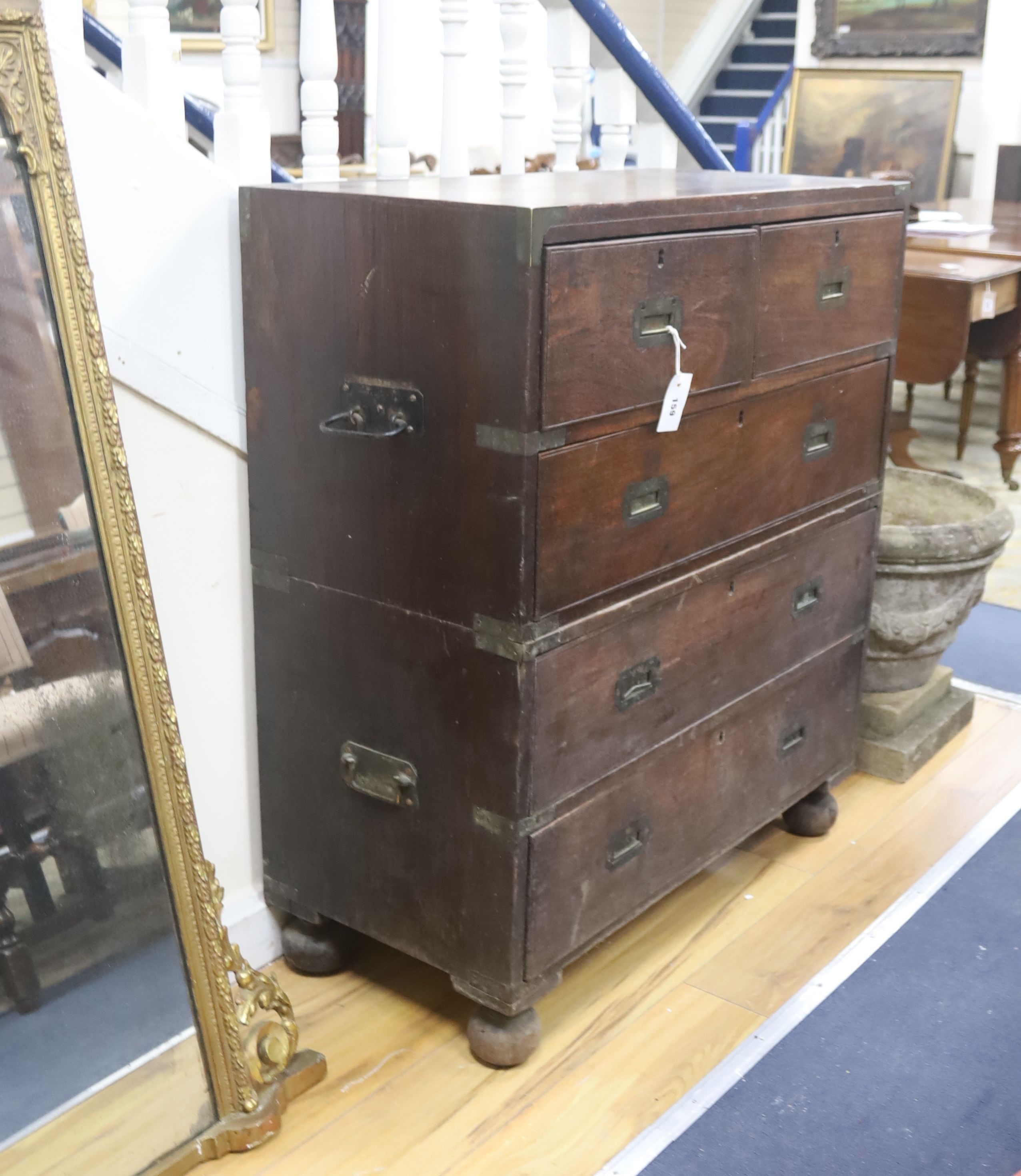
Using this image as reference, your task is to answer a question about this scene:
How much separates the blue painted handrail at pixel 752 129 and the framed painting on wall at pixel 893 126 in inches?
13.7

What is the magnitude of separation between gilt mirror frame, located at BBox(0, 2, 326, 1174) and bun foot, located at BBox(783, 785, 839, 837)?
45.8 inches

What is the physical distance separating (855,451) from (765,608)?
0.38 m

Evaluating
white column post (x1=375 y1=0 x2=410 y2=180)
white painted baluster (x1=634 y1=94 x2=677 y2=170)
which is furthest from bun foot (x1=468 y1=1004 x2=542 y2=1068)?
white painted baluster (x1=634 y1=94 x2=677 y2=170)

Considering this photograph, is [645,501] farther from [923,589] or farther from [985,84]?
[985,84]

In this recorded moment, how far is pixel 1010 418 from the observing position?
17.0 feet

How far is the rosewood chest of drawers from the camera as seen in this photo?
68.6 inches

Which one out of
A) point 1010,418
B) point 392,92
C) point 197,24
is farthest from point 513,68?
point 197,24

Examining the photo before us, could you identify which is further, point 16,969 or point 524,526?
point 524,526

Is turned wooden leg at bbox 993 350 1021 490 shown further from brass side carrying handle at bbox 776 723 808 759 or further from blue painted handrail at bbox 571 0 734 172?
brass side carrying handle at bbox 776 723 808 759

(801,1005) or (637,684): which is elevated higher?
(637,684)

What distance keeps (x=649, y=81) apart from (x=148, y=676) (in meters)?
1.72

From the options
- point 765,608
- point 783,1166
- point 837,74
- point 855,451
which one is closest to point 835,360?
point 855,451

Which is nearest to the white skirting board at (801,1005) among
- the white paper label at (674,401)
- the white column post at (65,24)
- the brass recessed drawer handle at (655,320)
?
the white paper label at (674,401)

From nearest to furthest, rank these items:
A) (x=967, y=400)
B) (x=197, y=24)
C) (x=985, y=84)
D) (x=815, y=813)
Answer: (x=815, y=813) < (x=967, y=400) < (x=197, y=24) < (x=985, y=84)
